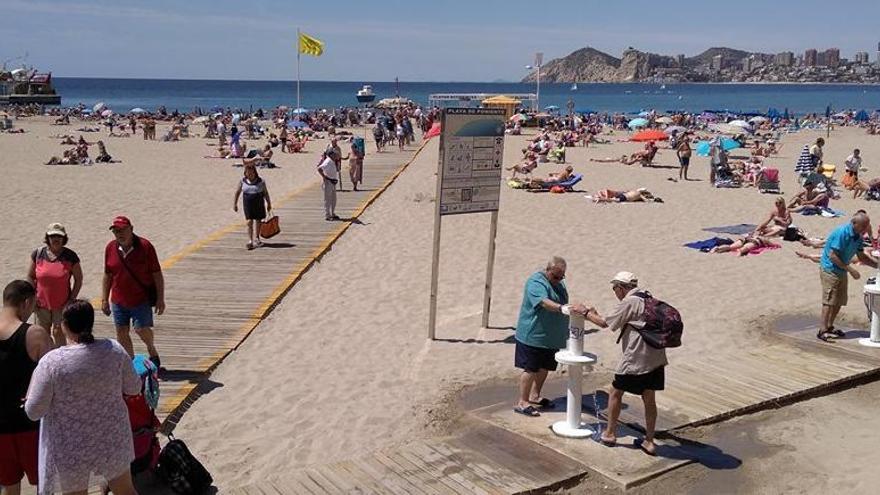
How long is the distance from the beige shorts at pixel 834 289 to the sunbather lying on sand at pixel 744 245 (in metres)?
4.68

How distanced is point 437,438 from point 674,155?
27227 millimetres

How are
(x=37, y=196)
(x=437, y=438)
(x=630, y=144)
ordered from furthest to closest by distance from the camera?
(x=630, y=144), (x=37, y=196), (x=437, y=438)

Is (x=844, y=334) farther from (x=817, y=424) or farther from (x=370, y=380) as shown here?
(x=370, y=380)

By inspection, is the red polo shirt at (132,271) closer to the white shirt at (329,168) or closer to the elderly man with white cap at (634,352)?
the elderly man with white cap at (634,352)

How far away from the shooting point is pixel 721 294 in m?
10.4

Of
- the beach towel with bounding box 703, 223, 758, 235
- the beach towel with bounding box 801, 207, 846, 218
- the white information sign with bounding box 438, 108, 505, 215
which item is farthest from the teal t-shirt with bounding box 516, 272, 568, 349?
the beach towel with bounding box 801, 207, 846, 218

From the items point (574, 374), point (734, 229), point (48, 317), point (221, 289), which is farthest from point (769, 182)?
point (48, 317)

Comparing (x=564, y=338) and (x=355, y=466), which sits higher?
(x=564, y=338)

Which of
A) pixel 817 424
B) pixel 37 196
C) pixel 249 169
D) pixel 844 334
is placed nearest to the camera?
pixel 817 424

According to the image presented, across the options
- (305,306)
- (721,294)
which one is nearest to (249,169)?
(305,306)

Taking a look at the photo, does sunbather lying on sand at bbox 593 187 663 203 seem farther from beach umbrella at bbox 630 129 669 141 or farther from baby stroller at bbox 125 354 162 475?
baby stroller at bbox 125 354 162 475

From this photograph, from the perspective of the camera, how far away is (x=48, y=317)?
6.51 metres

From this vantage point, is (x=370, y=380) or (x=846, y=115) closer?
(x=370, y=380)

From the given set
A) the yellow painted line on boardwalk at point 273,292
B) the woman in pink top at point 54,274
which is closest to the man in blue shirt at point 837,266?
the yellow painted line on boardwalk at point 273,292
